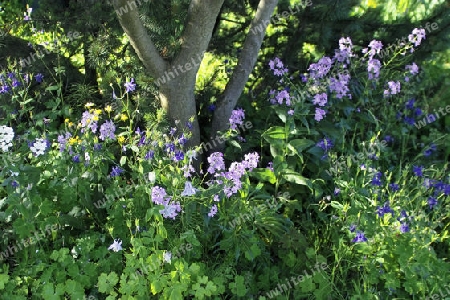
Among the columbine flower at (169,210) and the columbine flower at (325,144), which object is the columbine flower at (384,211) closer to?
the columbine flower at (325,144)

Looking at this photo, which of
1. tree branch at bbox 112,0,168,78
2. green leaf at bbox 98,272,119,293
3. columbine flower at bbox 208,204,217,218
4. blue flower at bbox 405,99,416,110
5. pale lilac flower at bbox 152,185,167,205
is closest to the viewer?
pale lilac flower at bbox 152,185,167,205

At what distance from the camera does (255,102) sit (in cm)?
→ 379

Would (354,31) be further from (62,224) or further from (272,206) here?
(62,224)

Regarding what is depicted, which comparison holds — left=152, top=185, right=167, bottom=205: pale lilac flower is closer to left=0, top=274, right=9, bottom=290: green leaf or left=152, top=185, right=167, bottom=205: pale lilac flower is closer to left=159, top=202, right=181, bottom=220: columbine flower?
left=159, top=202, right=181, bottom=220: columbine flower

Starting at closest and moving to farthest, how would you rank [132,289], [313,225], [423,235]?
[132,289], [423,235], [313,225]

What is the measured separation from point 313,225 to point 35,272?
4.78ft

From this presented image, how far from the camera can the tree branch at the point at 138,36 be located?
8.97ft

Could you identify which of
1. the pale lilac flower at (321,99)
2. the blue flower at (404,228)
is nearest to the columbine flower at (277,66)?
the pale lilac flower at (321,99)

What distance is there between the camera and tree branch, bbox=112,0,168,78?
108 inches

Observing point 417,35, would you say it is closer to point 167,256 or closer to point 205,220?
point 205,220

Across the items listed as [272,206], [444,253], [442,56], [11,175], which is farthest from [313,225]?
[442,56]

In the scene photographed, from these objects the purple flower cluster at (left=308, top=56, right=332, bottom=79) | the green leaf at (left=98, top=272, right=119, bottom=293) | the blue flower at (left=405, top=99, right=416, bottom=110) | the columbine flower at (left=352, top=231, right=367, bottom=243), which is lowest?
the columbine flower at (left=352, top=231, right=367, bottom=243)

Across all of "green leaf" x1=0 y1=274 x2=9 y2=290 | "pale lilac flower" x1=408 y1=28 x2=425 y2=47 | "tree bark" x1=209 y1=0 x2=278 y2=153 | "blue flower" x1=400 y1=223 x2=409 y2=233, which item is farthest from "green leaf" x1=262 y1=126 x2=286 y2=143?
"green leaf" x1=0 y1=274 x2=9 y2=290

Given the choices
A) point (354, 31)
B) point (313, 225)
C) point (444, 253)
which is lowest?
point (444, 253)
